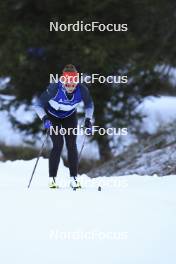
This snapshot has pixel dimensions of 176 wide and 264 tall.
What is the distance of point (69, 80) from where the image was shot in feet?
29.6

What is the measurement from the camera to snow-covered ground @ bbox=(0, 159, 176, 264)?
6.83 meters

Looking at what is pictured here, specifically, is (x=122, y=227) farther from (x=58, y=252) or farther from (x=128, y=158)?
(x=128, y=158)

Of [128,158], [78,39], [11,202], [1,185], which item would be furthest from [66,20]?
[11,202]

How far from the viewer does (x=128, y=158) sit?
15.2 meters

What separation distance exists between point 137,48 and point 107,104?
1567 millimetres

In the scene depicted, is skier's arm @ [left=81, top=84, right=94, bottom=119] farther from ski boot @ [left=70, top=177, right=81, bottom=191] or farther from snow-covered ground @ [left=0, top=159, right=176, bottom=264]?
snow-covered ground @ [left=0, top=159, right=176, bottom=264]

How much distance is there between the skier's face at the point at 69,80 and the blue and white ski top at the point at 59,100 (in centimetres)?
7

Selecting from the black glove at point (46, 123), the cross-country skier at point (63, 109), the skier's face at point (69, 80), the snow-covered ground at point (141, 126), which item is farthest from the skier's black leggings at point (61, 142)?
the snow-covered ground at point (141, 126)

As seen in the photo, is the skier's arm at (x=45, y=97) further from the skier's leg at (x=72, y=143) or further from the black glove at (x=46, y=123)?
the skier's leg at (x=72, y=143)

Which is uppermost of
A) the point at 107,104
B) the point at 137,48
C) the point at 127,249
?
the point at 137,48

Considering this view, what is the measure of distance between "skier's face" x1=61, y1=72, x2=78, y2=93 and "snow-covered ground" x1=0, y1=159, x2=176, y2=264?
1.37 m

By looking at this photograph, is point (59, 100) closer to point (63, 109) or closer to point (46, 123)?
point (63, 109)

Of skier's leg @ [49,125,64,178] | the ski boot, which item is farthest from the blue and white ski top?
the ski boot

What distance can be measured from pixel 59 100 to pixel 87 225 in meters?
2.21
